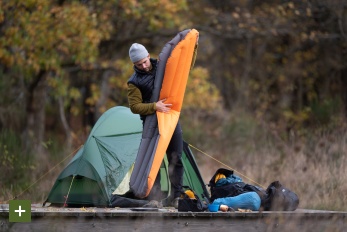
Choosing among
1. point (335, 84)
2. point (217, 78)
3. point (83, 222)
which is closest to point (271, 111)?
point (335, 84)

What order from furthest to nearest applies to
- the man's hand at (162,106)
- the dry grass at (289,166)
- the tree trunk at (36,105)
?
1. the tree trunk at (36,105)
2. the dry grass at (289,166)
3. the man's hand at (162,106)

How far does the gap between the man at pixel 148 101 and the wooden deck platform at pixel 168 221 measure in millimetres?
494

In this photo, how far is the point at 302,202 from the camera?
1181cm

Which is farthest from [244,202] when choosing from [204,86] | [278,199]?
[204,86]

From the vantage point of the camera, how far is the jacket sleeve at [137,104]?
30.3 ft

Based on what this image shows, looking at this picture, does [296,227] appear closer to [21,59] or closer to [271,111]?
[21,59]

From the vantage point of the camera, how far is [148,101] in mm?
9469

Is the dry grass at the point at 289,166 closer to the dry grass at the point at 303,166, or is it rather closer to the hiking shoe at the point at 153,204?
the dry grass at the point at 303,166

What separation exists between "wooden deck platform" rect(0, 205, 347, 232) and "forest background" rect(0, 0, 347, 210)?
7.25 feet

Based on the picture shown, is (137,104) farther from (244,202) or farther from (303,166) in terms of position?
(303,166)

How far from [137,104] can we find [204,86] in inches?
429

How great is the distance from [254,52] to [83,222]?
17.8 m

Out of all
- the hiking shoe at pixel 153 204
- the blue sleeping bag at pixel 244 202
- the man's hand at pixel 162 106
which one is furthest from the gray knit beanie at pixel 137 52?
the blue sleeping bag at pixel 244 202

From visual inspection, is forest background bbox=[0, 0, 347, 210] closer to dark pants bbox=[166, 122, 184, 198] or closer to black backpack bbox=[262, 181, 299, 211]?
black backpack bbox=[262, 181, 299, 211]
